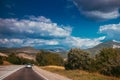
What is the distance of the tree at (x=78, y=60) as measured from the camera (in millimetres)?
61188

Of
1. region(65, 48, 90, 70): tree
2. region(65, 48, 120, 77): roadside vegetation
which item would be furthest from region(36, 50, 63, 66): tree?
region(65, 48, 120, 77): roadside vegetation

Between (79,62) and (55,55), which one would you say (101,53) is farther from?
(55,55)

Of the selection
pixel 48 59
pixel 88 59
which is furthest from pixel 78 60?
pixel 48 59

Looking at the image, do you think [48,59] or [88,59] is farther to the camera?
[48,59]

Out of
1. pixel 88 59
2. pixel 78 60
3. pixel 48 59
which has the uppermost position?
pixel 48 59

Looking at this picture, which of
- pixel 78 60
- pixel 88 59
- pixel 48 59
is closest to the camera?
pixel 78 60

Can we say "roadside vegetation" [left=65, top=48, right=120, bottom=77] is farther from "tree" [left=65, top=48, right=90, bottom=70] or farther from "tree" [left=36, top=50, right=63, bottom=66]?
"tree" [left=36, top=50, right=63, bottom=66]

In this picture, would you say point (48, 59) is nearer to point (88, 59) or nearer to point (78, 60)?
point (88, 59)

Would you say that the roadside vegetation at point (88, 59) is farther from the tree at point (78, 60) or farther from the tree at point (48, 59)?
the tree at point (48, 59)

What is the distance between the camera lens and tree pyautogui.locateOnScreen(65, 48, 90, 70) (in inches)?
2409

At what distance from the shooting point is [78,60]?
61.5 metres

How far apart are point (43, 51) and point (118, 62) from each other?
117746 millimetres

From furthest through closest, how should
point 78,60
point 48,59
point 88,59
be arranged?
point 48,59, point 88,59, point 78,60

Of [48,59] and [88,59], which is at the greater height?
[48,59]
